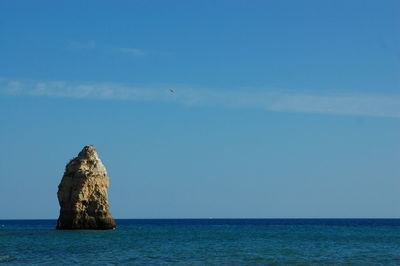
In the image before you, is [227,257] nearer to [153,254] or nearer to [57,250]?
[153,254]

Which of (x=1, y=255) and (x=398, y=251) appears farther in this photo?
(x=398, y=251)

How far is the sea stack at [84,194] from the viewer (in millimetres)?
79125

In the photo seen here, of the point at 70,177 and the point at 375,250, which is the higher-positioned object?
the point at 70,177

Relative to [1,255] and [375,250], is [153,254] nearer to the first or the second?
[1,255]

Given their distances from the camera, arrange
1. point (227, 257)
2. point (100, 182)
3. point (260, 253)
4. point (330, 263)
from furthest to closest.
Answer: point (100, 182) < point (260, 253) < point (227, 257) < point (330, 263)

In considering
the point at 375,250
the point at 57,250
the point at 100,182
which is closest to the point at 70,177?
the point at 100,182

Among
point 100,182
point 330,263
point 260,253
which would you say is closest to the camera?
point 330,263

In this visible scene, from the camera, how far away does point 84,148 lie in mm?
82000

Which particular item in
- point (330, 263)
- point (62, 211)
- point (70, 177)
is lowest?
point (330, 263)

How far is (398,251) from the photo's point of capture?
48.3 metres

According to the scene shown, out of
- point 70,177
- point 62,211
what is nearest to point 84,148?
point 70,177

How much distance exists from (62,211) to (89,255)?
135 feet

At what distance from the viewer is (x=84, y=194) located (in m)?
79.1

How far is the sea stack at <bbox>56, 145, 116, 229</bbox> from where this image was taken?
79.1 meters
